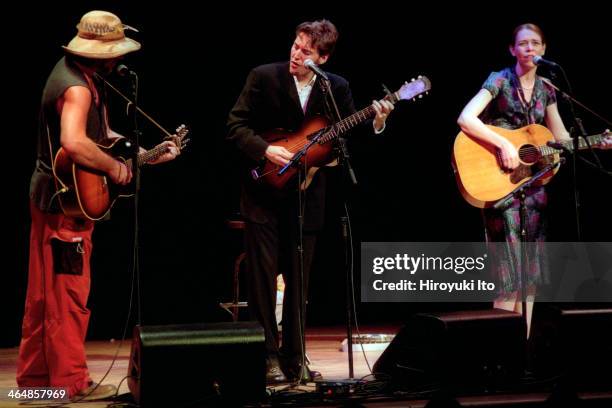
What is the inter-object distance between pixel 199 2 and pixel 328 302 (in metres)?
2.88

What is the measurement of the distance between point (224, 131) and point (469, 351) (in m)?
3.42

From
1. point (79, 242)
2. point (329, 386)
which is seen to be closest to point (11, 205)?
point (79, 242)

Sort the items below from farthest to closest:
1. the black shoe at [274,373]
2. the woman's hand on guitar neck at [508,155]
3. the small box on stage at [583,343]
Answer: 1. the woman's hand on guitar neck at [508,155]
2. the black shoe at [274,373]
3. the small box on stage at [583,343]

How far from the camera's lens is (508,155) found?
4934 mm

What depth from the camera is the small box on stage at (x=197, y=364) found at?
3.29 m

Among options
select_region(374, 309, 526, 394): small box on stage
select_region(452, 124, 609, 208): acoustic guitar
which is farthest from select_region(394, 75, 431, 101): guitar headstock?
select_region(374, 309, 526, 394): small box on stage

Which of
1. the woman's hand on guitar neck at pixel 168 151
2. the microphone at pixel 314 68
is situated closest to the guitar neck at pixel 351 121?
the microphone at pixel 314 68

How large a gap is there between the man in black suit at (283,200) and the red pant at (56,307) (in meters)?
0.98

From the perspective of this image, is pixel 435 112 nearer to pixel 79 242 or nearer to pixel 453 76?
pixel 453 76

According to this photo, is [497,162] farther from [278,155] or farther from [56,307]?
[56,307]

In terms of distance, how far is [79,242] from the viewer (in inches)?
151

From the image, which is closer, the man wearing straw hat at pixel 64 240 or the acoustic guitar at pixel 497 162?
the man wearing straw hat at pixel 64 240

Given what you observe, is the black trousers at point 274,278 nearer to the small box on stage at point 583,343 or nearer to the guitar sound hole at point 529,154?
the small box on stage at point 583,343

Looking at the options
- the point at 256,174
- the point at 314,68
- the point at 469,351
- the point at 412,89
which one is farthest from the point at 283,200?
the point at 469,351
